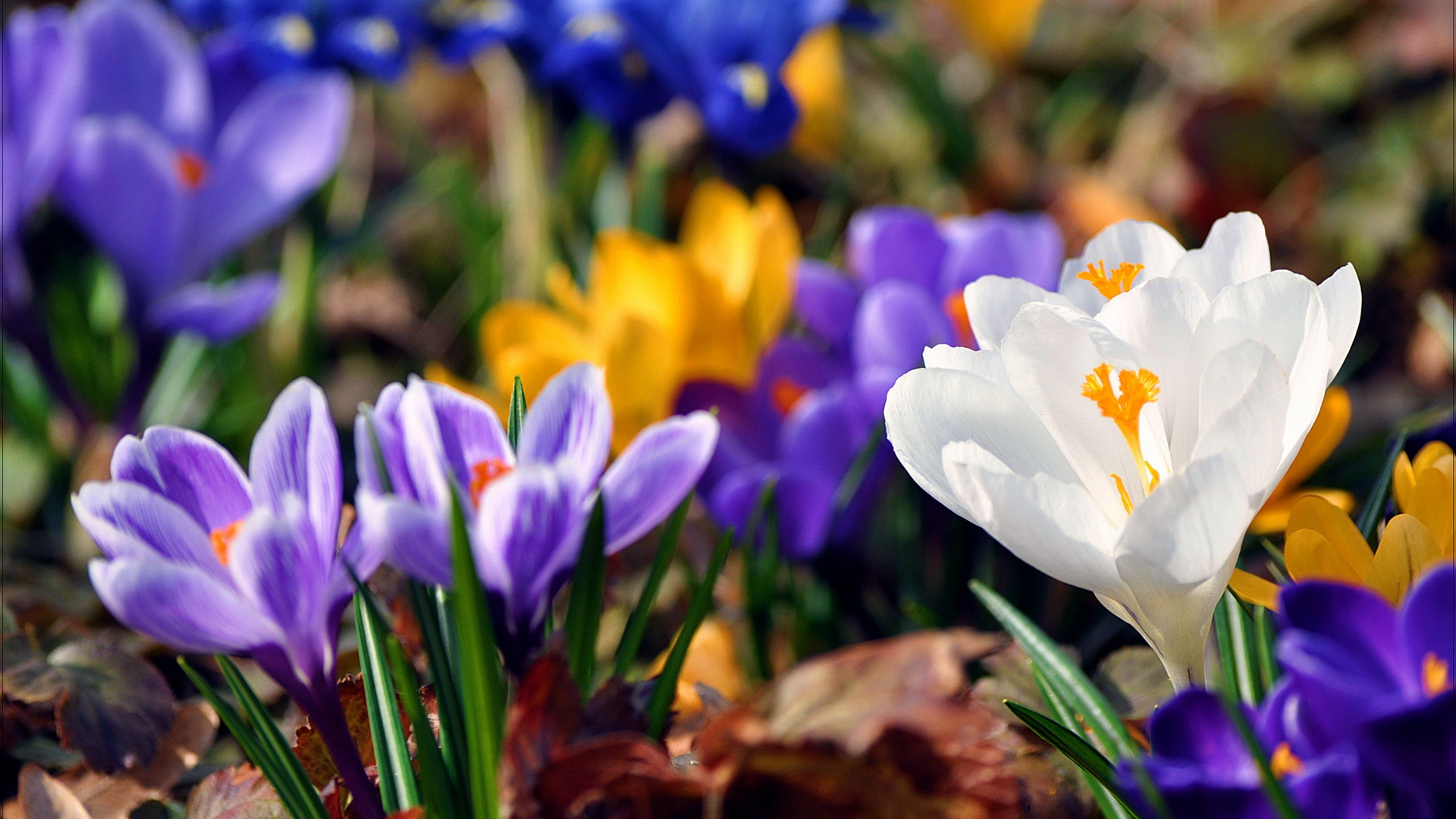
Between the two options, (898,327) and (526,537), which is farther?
(898,327)

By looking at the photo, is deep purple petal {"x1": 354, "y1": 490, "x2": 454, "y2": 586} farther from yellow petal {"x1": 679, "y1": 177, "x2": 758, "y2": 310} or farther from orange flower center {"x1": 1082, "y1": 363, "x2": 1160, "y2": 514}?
yellow petal {"x1": 679, "y1": 177, "x2": 758, "y2": 310}

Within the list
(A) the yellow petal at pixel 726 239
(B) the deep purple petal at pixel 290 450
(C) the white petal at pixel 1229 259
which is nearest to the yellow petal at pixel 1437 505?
(C) the white petal at pixel 1229 259

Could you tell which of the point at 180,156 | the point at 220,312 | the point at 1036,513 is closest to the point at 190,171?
the point at 180,156

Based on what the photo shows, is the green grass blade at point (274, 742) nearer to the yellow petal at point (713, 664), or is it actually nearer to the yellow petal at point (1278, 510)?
the yellow petal at point (713, 664)

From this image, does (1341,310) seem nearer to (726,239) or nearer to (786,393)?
(786,393)

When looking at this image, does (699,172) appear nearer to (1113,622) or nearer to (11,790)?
(1113,622)

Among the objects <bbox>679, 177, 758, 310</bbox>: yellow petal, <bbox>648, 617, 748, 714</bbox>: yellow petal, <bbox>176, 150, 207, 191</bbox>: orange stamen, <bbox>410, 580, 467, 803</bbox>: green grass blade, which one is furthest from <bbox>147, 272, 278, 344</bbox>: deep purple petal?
<bbox>410, 580, 467, 803</bbox>: green grass blade
